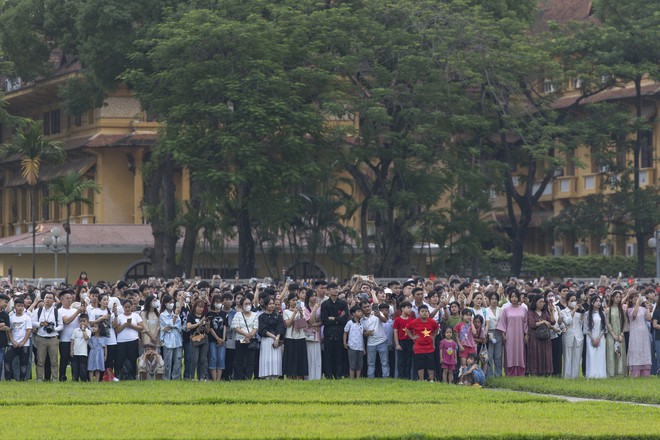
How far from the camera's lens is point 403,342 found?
25.5 metres

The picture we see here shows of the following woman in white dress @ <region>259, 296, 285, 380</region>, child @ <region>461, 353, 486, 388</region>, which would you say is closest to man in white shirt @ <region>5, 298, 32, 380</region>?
woman in white dress @ <region>259, 296, 285, 380</region>

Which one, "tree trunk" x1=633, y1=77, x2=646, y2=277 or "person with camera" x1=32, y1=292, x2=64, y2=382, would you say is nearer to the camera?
"person with camera" x1=32, y1=292, x2=64, y2=382

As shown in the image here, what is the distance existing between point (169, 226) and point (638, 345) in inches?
1136

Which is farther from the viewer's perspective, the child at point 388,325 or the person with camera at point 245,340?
the child at point 388,325

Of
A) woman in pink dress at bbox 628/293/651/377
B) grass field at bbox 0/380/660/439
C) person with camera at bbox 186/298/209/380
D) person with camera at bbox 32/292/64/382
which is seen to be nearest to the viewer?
grass field at bbox 0/380/660/439

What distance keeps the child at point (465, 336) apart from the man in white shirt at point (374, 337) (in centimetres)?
148

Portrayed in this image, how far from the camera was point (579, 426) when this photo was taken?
1788 cm

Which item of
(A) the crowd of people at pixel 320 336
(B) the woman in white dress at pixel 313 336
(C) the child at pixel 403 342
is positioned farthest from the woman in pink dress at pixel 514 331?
(B) the woman in white dress at pixel 313 336

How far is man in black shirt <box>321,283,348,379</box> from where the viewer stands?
25484mm

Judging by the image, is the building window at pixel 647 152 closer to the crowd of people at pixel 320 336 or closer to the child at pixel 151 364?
the crowd of people at pixel 320 336

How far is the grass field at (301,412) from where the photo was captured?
17.1 metres

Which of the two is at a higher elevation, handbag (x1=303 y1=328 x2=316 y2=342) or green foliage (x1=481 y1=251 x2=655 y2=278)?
green foliage (x1=481 y1=251 x2=655 y2=278)

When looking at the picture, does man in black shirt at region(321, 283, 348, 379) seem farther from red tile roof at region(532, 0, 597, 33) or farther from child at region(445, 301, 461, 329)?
red tile roof at region(532, 0, 597, 33)

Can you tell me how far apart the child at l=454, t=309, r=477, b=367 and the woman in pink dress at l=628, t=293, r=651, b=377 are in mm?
3507
